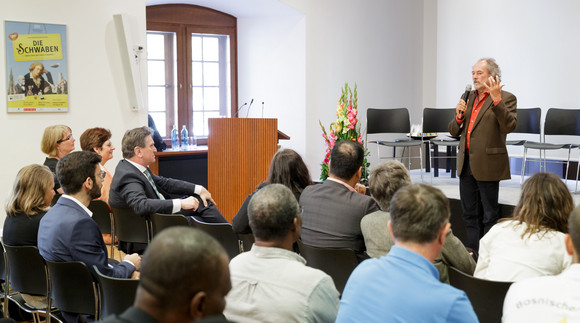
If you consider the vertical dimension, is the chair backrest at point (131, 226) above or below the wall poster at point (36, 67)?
below

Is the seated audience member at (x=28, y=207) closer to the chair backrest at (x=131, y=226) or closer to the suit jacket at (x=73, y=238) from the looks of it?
the suit jacket at (x=73, y=238)

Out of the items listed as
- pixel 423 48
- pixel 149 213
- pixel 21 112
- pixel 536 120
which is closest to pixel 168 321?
pixel 149 213

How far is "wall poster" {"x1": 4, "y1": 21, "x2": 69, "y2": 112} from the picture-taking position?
6.69m

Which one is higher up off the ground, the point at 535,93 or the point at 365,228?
the point at 535,93

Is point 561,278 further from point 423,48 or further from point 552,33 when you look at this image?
point 423,48

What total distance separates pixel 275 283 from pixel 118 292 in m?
0.96

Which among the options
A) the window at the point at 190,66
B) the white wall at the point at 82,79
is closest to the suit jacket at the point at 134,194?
the white wall at the point at 82,79

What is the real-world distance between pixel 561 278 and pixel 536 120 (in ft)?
20.6

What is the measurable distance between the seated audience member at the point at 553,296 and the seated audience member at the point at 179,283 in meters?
1.12

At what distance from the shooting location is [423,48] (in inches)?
408

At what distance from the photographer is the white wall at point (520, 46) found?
8.09 m

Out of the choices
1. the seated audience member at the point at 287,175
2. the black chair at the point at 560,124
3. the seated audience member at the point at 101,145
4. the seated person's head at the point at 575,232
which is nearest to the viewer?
the seated person's head at the point at 575,232

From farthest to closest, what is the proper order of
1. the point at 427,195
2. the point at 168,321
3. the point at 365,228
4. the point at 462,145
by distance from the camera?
1. the point at 462,145
2. the point at 365,228
3. the point at 427,195
4. the point at 168,321

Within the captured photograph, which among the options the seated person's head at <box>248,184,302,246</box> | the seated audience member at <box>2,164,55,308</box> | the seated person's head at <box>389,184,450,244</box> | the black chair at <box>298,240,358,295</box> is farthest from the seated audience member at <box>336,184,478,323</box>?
the seated audience member at <box>2,164,55,308</box>
